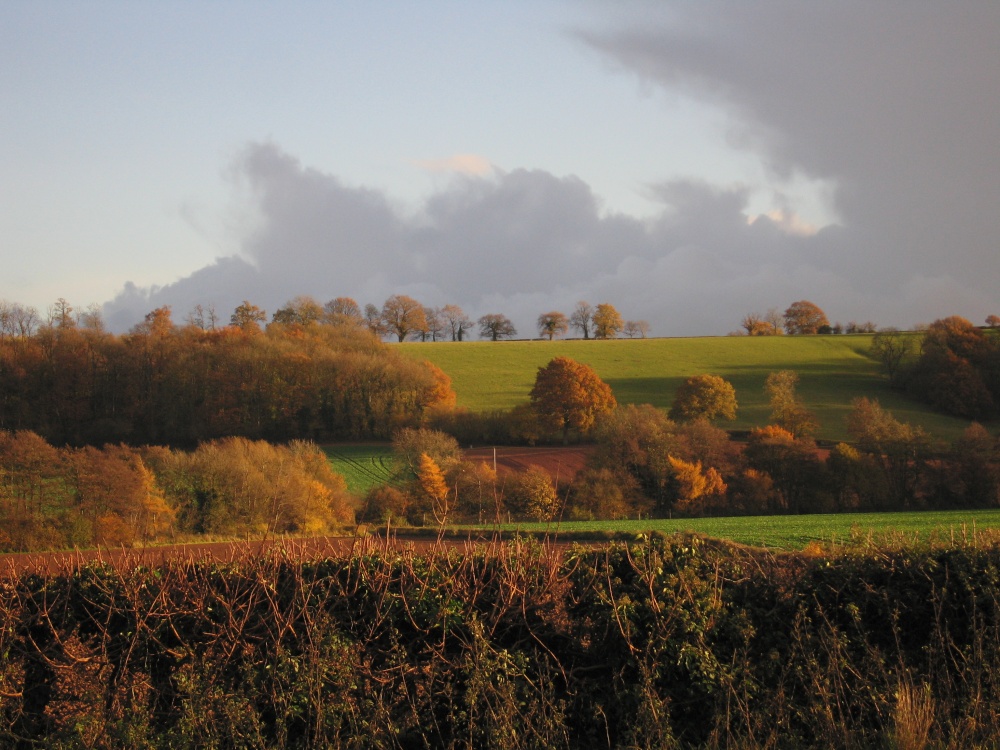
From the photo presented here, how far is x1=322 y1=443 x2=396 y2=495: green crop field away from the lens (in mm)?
52219

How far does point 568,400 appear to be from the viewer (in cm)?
6303

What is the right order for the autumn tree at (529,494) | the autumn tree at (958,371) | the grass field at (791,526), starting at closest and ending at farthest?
the grass field at (791,526) → the autumn tree at (529,494) → the autumn tree at (958,371)

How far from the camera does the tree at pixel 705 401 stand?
66625 millimetres

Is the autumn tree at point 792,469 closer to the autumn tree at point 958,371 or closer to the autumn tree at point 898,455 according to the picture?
the autumn tree at point 898,455

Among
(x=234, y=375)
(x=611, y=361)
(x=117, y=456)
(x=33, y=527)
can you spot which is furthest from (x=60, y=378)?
(x=611, y=361)

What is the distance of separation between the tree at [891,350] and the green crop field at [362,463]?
55.2m

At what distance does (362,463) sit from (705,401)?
28076 mm

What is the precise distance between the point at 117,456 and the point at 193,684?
37.0m

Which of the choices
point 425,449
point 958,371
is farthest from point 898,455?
point 958,371

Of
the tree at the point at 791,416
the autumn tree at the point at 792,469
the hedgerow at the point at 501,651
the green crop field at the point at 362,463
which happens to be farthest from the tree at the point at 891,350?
the hedgerow at the point at 501,651

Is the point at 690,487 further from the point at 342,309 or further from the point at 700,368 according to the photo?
the point at 342,309

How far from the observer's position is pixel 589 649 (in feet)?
23.0

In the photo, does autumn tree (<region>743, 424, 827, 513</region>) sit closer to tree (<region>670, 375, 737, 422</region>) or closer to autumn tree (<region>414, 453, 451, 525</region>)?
tree (<region>670, 375, 737, 422</region>)

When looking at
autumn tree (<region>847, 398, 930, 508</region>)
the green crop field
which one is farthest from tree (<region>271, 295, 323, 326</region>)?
autumn tree (<region>847, 398, 930, 508</region>)
